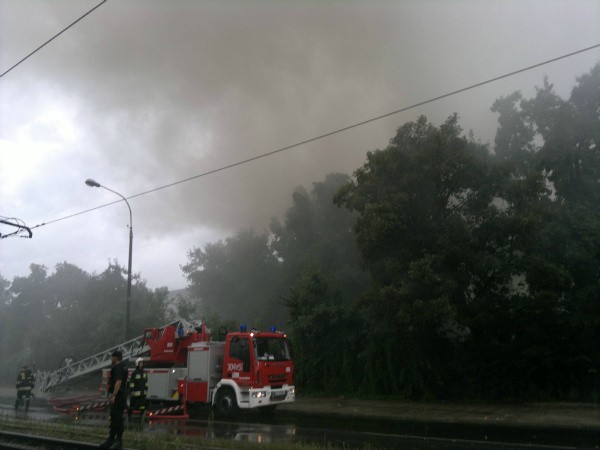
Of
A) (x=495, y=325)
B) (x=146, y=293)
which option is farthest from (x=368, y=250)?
(x=146, y=293)

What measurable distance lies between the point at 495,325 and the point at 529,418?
363 cm

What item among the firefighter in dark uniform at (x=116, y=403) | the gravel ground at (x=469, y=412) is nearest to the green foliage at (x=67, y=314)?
the gravel ground at (x=469, y=412)

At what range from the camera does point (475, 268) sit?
17500 mm

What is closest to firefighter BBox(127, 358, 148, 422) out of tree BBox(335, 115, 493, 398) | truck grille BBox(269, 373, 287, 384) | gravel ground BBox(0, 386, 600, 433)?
truck grille BBox(269, 373, 287, 384)

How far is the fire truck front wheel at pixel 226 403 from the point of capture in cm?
1552

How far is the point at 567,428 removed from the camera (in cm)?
1341

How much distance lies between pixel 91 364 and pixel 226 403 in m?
8.64

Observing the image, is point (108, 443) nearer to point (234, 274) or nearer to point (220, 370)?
point (220, 370)

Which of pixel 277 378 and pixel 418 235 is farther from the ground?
pixel 418 235

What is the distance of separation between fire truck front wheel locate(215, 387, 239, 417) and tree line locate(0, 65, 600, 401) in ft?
18.0

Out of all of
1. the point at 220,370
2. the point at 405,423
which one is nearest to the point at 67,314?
the point at 220,370

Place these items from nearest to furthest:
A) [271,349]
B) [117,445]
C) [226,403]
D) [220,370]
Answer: [117,445] < [226,403] < [271,349] < [220,370]

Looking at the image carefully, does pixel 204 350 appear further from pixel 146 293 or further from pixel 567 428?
pixel 146 293

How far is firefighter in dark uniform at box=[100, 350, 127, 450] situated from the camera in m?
9.50
